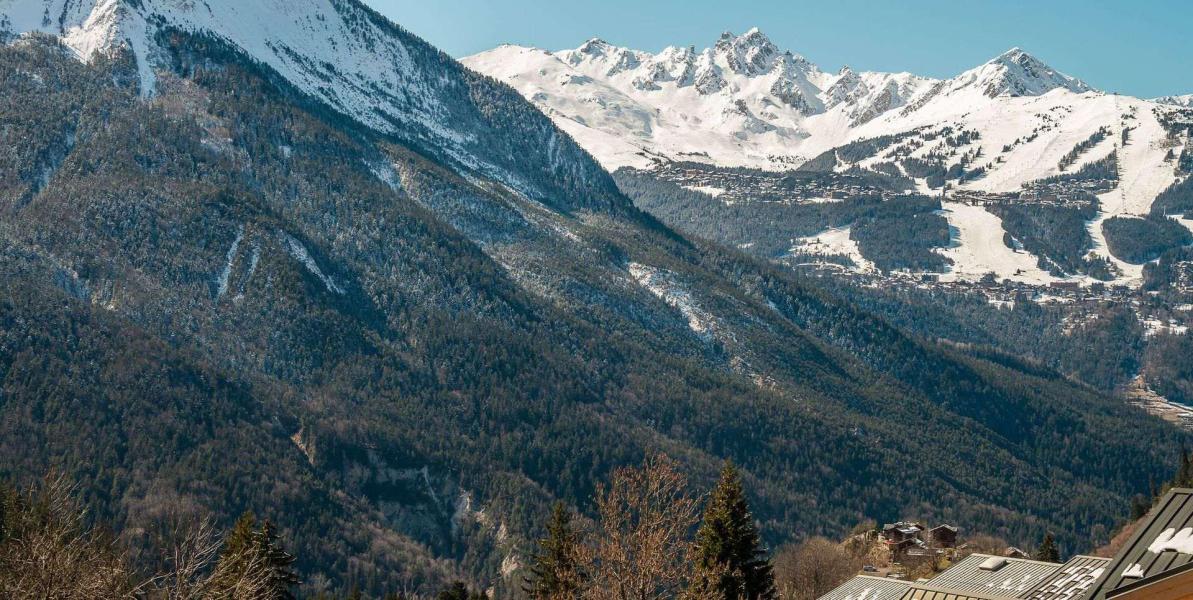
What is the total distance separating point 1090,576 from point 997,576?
40.1ft

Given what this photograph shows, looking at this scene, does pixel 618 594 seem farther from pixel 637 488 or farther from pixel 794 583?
pixel 794 583

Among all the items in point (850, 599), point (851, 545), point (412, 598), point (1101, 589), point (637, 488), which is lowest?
point (412, 598)

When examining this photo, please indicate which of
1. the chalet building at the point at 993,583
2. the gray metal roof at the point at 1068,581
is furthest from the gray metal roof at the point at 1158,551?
the gray metal roof at the point at 1068,581

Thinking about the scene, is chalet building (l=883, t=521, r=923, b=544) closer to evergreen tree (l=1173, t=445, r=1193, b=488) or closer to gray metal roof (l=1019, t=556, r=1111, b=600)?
evergreen tree (l=1173, t=445, r=1193, b=488)

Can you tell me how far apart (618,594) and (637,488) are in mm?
4357

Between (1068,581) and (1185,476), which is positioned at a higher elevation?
(1068,581)

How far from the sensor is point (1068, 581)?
253ft

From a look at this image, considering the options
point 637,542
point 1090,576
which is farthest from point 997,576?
point 637,542

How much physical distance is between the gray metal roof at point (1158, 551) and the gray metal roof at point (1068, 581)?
3401 centimetres

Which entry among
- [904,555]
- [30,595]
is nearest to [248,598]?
[30,595]

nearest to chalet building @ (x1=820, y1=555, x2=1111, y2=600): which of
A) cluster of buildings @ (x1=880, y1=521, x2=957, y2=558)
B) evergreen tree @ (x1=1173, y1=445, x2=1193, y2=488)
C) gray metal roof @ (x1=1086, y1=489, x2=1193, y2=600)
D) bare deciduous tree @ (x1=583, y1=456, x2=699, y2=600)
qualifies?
bare deciduous tree @ (x1=583, y1=456, x2=699, y2=600)

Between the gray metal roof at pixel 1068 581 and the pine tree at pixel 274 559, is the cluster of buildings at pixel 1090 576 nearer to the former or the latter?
the gray metal roof at pixel 1068 581

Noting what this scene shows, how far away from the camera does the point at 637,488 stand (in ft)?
179

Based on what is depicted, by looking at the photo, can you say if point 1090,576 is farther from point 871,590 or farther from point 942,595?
point 871,590
